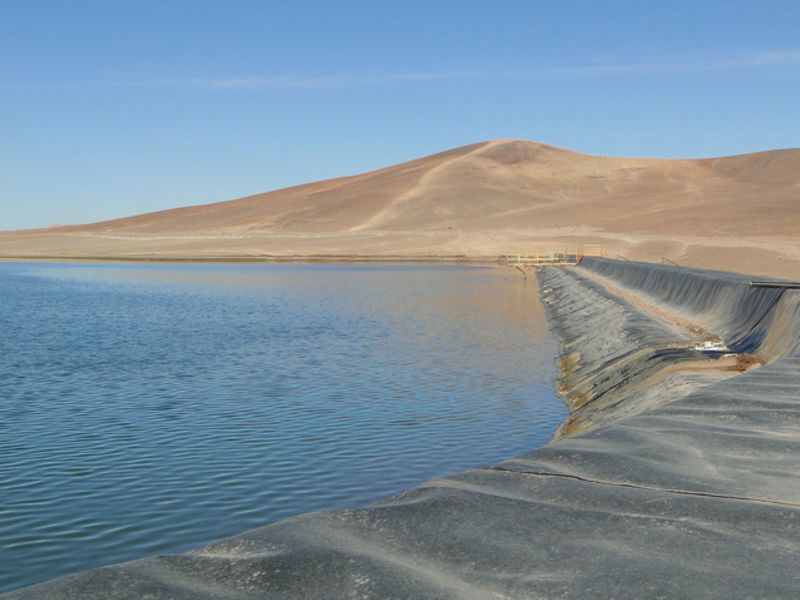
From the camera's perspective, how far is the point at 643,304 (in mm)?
31188

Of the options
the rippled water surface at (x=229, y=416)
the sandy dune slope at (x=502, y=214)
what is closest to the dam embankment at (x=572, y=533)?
the rippled water surface at (x=229, y=416)

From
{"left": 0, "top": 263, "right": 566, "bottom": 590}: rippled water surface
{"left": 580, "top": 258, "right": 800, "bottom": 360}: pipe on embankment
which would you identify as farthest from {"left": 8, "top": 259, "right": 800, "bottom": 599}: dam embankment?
{"left": 580, "top": 258, "right": 800, "bottom": 360}: pipe on embankment

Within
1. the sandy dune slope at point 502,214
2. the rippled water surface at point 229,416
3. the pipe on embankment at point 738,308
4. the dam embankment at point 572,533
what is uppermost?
the sandy dune slope at point 502,214

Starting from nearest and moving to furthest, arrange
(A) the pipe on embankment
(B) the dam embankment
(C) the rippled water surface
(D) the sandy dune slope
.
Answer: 1. (B) the dam embankment
2. (C) the rippled water surface
3. (A) the pipe on embankment
4. (D) the sandy dune slope

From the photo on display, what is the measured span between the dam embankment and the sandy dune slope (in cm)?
5364

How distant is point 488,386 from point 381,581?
14853 millimetres

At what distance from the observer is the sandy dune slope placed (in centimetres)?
10225

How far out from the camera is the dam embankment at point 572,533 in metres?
4.75

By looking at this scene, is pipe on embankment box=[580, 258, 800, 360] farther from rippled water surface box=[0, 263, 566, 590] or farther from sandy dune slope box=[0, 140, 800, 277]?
sandy dune slope box=[0, 140, 800, 277]

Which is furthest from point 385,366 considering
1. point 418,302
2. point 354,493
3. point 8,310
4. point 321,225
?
point 321,225

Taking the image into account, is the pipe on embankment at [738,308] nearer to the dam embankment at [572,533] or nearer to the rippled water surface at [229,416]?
the rippled water surface at [229,416]

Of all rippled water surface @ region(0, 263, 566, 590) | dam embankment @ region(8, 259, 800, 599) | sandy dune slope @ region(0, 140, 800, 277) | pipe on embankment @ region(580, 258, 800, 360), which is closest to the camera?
dam embankment @ region(8, 259, 800, 599)

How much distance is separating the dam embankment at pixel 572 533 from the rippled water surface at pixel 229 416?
3699 mm

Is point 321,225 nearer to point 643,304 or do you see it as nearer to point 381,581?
point 643,304
